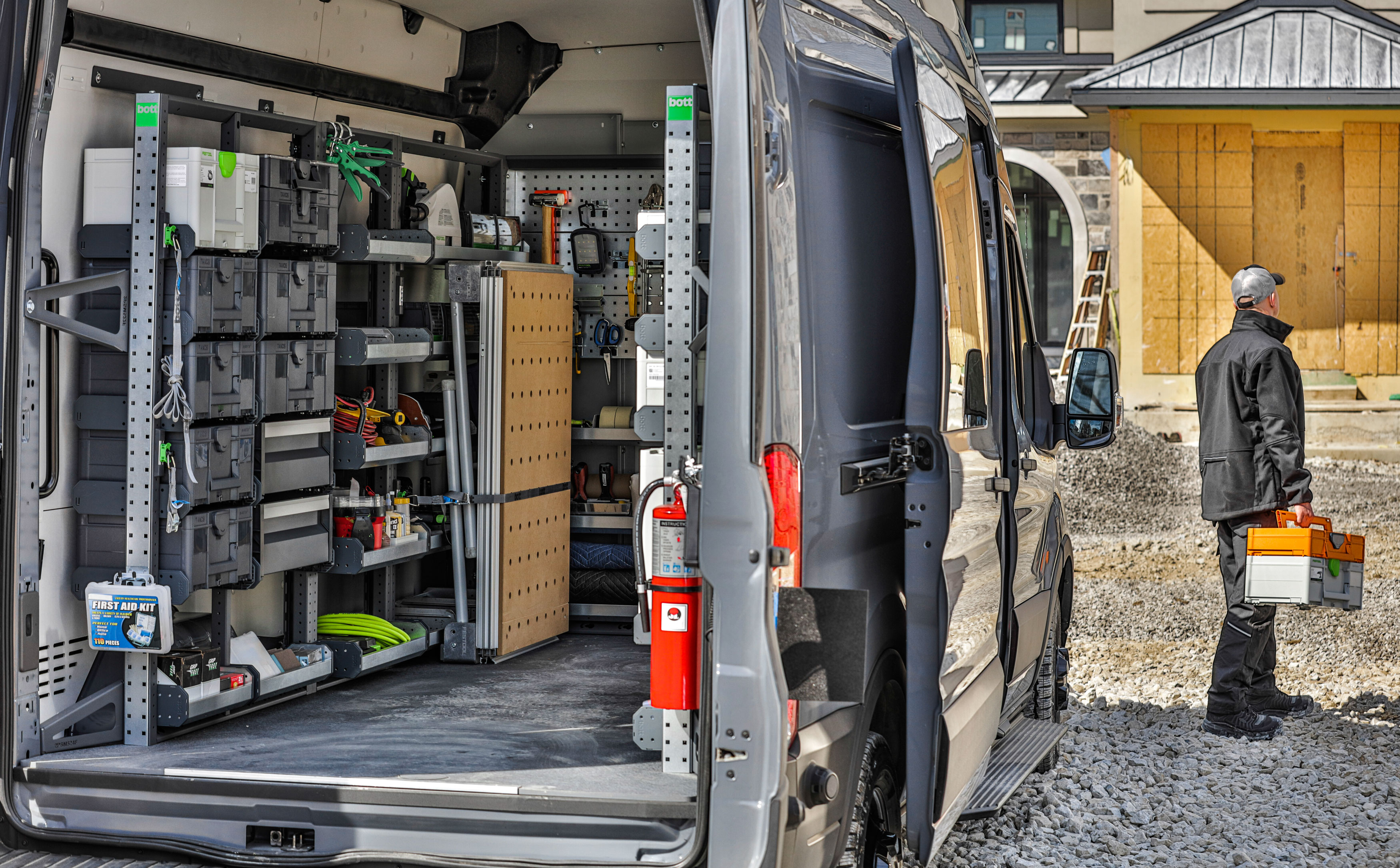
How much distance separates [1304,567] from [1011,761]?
1.89 metres

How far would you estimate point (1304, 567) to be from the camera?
6.40 metres

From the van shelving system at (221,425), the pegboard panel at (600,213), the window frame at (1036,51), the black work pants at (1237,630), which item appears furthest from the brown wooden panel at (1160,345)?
the van shelving system at (221,425)

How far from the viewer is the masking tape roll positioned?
7.07 metres

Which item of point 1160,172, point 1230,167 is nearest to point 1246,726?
point 1160,172

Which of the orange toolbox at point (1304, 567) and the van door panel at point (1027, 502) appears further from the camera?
the orange toolbox at point (1304, 567)

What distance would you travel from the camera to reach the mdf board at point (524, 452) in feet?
20.5

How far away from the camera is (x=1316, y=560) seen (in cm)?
645

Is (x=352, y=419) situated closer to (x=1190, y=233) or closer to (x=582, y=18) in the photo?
(x=582, y=18)

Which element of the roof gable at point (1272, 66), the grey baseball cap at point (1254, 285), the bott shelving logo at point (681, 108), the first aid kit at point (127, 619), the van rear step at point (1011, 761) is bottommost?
the van rear step at point (1011, 761)

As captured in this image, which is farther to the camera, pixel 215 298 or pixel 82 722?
pixel 215 298

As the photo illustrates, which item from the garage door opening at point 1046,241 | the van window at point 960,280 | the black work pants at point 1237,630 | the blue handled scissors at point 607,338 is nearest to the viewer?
the van window at point 960,280

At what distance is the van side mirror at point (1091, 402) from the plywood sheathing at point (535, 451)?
2364 mm

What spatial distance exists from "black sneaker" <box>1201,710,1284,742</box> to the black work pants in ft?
0.10

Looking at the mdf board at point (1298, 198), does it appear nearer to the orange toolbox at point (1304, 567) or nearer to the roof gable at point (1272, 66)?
the roof gable at point (1272, 66)
